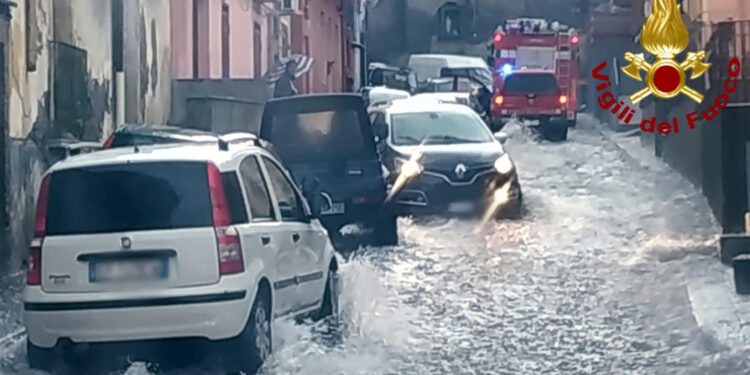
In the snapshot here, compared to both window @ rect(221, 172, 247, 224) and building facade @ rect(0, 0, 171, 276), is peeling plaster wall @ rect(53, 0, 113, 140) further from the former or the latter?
window @ rect(221, 172, 247, 224)

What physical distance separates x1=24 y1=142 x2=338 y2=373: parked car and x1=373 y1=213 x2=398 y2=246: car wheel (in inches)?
274

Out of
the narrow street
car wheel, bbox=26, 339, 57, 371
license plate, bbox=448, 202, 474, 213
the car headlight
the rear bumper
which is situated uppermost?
the car headlight

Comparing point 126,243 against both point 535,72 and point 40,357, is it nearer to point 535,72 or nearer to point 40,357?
point 40,357

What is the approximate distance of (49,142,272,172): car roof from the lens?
8.86 m

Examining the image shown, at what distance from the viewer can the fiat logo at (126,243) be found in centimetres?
855

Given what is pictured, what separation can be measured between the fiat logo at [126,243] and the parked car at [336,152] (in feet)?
23.0

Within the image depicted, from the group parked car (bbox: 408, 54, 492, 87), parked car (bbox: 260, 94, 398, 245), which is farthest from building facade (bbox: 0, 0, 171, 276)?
parked car (bbox: 408, 54, 492, 87)

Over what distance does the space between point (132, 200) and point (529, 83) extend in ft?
97.4

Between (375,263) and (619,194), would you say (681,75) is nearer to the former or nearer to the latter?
(375,263)

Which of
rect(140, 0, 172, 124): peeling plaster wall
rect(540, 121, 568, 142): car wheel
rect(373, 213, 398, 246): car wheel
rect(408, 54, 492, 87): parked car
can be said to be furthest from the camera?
rect(408, 54, 492, 87): parked car

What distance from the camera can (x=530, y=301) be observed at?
12.2 meters

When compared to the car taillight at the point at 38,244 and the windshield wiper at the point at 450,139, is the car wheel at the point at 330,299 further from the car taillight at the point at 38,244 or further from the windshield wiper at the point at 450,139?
the windshield wiper at the point at 450,139

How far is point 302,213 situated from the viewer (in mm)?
10398

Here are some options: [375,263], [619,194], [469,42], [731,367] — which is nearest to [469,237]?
[375,263]
